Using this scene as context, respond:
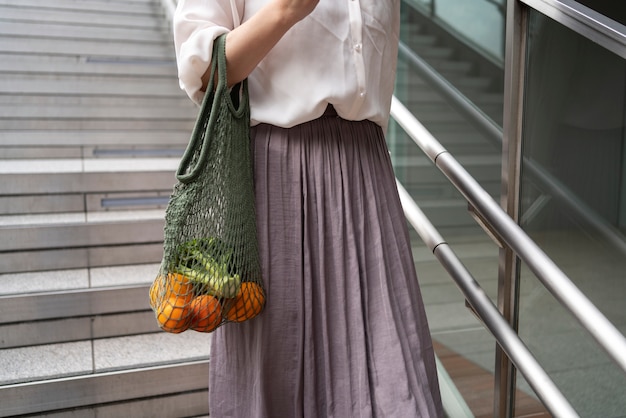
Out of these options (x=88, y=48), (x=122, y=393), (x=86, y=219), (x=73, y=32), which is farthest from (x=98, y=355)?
(x=73, y=32)

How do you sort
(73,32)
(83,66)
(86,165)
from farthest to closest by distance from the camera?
(73,32), (83,66), (86,165)

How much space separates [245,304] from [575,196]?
68 cm

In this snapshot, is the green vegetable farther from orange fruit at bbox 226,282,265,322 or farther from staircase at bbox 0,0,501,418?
staircase at bbox 0,0,501,418

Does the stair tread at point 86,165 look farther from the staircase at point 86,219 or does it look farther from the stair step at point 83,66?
the stair step at point 83,66

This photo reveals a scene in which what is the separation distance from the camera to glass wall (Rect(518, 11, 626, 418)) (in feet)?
4.07

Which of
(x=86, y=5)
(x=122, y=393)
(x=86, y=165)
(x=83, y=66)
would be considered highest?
(x=86, y=5)

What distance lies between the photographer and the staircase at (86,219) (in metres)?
1.88

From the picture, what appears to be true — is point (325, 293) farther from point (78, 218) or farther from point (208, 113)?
point (78, 218)

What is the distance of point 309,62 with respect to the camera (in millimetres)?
1065

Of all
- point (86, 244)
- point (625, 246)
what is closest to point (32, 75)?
point (86, 244)

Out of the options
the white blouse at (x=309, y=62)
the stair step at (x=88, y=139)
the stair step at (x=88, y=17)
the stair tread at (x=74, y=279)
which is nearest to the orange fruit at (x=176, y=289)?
the white blouse at (x=309, y=62)

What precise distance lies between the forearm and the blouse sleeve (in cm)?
3

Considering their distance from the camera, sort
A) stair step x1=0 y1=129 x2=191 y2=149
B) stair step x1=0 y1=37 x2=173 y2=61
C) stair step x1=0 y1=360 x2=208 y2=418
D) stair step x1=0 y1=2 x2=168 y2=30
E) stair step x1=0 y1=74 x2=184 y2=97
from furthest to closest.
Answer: stair step x1=0 y1=2 x2=168 y2=30 < stair step x1=0 y1=37 x2=173 y2=61 < stair step x1=0 y1=74 x2=184 y2=97 < stair step x1=0 y1=129 x2=191 y2=149 < stair step x1=0 y1=360 x2=208 y2=418

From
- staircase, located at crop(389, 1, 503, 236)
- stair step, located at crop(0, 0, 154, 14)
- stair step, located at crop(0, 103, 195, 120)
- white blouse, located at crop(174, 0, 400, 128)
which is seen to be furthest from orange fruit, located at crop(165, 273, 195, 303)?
stair step, located at crop(0, 0, 154, 14)
